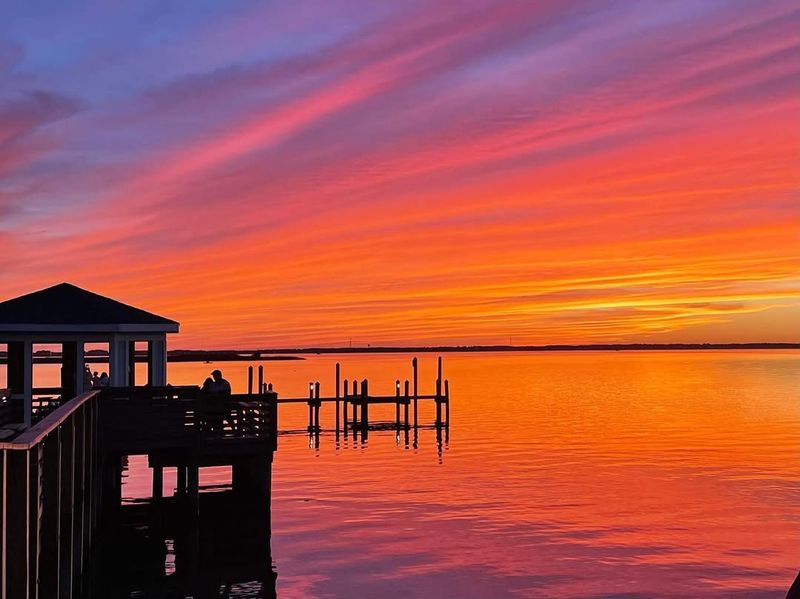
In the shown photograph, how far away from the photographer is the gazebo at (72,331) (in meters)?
29.0

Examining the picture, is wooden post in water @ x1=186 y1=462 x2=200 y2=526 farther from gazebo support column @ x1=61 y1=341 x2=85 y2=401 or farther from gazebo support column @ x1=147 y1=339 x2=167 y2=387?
gazebo support column @ x1=61 y1=341 x2=85 y2=401

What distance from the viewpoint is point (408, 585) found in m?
23.7

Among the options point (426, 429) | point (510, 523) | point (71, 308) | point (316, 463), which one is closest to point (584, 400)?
point (426, 429)

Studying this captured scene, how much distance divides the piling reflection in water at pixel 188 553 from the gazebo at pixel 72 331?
4548 mm

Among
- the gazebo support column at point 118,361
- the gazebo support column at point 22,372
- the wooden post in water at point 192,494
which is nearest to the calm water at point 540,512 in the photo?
the wooden post in water at point 192,494

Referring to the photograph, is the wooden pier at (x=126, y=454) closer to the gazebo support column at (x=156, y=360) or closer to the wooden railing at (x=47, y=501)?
the wooden railing at (x=47, y=501)

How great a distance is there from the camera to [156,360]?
1260 inches

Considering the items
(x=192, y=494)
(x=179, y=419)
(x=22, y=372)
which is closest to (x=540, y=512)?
(x=192, y=494)

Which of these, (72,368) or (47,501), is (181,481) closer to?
(72,368)

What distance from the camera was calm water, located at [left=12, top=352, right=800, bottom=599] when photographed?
80.4ft

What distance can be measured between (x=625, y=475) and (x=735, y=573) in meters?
18.5

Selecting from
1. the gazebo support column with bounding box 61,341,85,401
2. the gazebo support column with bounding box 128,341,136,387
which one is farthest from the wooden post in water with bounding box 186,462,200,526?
the gazebo support column with bounding box 128,341,136,387

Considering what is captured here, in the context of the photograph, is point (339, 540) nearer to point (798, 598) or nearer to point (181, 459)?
point (181, 459)

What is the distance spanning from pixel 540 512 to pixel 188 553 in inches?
504
